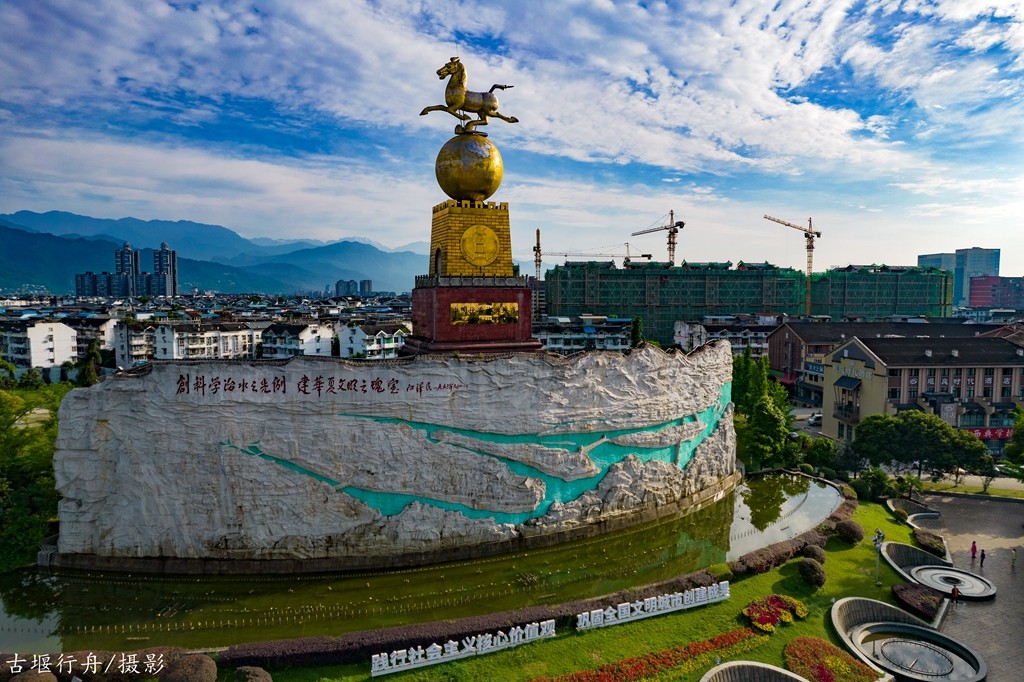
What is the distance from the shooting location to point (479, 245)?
21.1m

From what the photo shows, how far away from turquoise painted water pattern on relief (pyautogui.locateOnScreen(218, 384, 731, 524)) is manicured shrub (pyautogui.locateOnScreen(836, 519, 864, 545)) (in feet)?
→ 17.2

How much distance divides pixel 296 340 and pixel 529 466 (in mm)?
37697

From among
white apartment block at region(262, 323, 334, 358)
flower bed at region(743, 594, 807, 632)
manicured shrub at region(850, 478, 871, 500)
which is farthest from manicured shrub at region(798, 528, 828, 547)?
white apartment block at region(262, 323, 334, 358)

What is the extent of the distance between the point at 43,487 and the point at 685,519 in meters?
20.1

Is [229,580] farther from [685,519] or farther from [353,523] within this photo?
[685,519]

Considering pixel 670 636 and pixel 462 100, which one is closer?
pixel 670 636

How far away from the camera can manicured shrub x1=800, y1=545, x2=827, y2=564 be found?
16.4 meters

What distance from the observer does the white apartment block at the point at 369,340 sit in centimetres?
4941

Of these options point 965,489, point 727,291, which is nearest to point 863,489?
point 965,489

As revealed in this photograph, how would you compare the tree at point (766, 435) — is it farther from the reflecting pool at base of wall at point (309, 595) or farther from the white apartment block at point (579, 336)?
the white apartment block at point (579, 336)

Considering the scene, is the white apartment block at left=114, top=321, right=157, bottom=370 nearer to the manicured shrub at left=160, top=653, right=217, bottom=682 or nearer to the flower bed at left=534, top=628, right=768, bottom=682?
the manicured shrub at left=160, top=653, right=217, bottom=682

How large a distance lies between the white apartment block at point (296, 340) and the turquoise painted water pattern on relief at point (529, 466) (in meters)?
35.8

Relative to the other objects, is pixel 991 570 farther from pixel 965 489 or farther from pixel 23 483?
pixel 23 483

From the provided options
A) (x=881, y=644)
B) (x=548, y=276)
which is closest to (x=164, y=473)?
(x=881, y=644)
